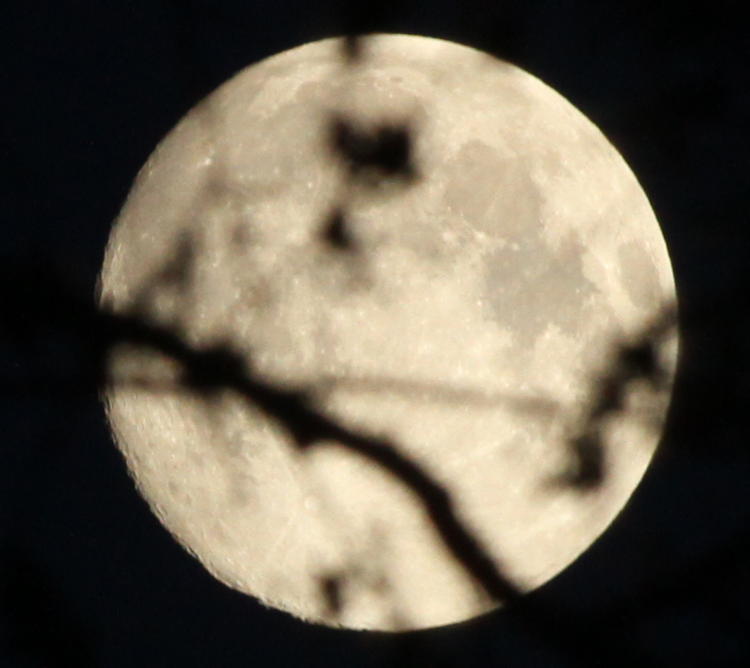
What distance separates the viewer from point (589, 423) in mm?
2576

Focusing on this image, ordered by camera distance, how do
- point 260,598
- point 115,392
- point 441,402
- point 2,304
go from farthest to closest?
point 2,304, point 260,598, point 115,392, point 441,402

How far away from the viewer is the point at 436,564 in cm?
262

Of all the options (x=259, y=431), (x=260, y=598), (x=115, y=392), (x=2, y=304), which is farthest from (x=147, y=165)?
(x=2, y=304)

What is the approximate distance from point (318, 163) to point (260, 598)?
4.63ft

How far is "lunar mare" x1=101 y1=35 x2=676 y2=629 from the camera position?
7.76ft

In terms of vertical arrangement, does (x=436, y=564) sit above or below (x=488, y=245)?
below

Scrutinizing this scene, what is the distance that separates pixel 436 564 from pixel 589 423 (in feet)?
1.87

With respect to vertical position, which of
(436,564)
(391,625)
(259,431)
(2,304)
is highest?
(259,431)

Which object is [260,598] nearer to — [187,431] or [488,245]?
[187,431]

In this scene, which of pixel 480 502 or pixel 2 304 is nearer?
pixel 480 502

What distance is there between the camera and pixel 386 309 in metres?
2.34

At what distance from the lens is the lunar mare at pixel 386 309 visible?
2365mm

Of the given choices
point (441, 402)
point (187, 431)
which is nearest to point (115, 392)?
point (187, 431)

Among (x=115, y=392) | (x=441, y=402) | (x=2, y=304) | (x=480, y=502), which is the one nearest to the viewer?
(x=441, y=402)
